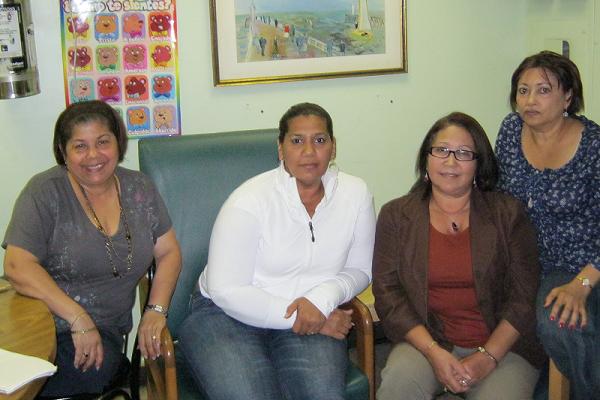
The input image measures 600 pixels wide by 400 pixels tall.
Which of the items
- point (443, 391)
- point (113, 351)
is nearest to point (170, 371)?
point (113, 351)

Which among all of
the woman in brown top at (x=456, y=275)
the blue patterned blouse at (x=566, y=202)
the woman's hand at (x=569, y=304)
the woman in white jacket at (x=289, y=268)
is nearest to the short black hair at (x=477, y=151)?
the woman in brown top at (x=456, y=275)

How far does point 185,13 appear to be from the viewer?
2795 millimetres

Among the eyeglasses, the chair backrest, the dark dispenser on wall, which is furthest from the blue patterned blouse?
the dark dispenser on wall

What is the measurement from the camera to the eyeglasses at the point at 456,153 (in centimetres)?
226

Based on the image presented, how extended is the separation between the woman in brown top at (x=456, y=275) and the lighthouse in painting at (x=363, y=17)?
2.86ft

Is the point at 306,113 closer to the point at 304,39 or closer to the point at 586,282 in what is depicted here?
the point at 304,39

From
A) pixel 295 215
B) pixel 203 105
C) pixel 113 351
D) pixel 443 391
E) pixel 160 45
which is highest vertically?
pixel 160 45

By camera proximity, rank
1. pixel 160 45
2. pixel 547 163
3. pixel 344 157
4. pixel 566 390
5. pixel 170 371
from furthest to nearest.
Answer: pixel 344 157
pixel 160 45
pixel 547 163
pixel 566 390
pixel 170 371

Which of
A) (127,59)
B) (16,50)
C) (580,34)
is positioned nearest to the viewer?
(16,50)

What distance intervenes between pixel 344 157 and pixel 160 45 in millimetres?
897

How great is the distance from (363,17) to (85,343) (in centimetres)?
172

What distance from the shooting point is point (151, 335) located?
7.20 feet

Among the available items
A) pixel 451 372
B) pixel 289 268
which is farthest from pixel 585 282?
pixel 289 268

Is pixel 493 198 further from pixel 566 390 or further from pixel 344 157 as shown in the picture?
pixel 344 157
